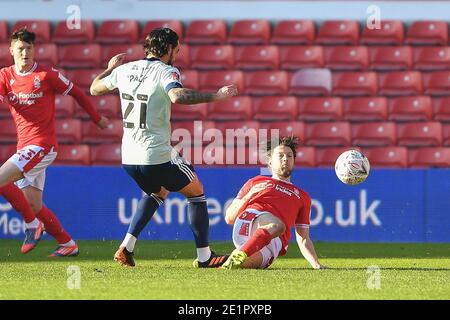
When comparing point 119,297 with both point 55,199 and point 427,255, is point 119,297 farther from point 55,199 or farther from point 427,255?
point 55,199

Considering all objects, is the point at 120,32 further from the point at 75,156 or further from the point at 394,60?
the point at 394,60

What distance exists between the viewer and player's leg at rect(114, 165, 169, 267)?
7.79 meters

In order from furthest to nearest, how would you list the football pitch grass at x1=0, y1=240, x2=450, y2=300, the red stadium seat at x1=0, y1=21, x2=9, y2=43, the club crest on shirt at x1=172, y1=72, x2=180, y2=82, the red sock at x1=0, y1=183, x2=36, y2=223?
the red stadium seat at x1=0, y1=21, x2=9, y2=43 < the red sock at x1=0, y1=183, x2=36, y2=223 < the club crest on shirt at x1=172, y1=72, x2=180, y2=82 < the football pitch grass at x1=0, y1=240, x2=450, y2=300

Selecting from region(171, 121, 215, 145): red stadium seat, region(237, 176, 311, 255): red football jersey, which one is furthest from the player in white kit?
region(171, 121, 215, 145): red stadium seat

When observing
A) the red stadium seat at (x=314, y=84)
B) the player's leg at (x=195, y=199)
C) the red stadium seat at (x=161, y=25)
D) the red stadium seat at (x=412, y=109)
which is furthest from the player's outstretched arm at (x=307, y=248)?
the red stadium seat at (x=161, y=25)

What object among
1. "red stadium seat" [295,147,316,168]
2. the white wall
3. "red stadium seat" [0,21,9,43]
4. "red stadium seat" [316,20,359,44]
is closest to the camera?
"red stadium seat" [295,147,316,168]

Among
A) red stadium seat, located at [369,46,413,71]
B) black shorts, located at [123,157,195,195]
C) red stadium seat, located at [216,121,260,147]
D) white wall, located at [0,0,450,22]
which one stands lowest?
red stadium seat, located at [216,121,260,147]

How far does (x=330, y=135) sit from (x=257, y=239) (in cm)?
603

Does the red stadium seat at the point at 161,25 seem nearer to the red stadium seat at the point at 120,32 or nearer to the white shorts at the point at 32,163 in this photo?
the red stadium seat at the point at 120,32

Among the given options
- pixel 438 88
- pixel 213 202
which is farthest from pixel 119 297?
pixel 438 88

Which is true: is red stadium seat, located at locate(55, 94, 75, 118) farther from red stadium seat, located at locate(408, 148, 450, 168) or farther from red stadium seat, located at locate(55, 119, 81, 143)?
red stadium seat, located at locate(408, 148, 450, 168)

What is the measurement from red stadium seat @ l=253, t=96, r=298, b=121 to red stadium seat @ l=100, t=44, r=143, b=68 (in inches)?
66.5

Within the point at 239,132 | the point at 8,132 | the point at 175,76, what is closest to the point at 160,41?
the point at 175,76

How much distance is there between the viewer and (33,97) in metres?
8.68
